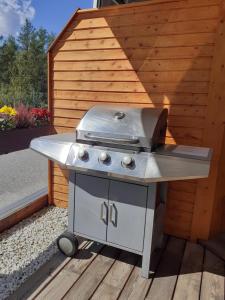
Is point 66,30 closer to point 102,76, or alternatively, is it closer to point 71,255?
point 102,76

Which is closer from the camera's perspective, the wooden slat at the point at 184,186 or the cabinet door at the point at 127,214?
the cabinet door at the point at 127,214

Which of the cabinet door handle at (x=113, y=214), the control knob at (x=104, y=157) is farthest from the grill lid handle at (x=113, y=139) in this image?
the cabinet door handle at (x=113, y=214)

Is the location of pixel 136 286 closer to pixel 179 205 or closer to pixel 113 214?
pixel 113 214

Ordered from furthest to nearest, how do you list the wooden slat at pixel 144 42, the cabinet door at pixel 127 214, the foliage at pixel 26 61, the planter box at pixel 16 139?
the foliage at pixel 26 61 → the planter box at pixel 16 139 → the wooden slat at pixel 144 42 → the cabinet door at pixel 127 214

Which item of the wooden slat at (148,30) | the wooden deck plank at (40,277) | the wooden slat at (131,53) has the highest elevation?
the wooden slat at (148,30)

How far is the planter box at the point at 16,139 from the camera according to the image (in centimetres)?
220

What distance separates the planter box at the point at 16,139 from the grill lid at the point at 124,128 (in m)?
0.74

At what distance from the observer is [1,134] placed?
86.2 inches

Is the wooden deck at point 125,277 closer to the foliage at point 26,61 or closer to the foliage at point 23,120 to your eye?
the foliage at point 23,120

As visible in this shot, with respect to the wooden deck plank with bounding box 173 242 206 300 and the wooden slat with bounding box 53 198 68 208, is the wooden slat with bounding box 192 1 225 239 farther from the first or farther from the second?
the wooden slat with bounding box 53 198 68 208

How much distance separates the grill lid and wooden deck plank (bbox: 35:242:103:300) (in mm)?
1020

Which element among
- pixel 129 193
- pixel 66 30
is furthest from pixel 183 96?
pixel 66 30

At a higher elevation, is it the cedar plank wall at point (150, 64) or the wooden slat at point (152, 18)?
the wooden slat at point (152, 18)

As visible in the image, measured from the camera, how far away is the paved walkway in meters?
2.77
